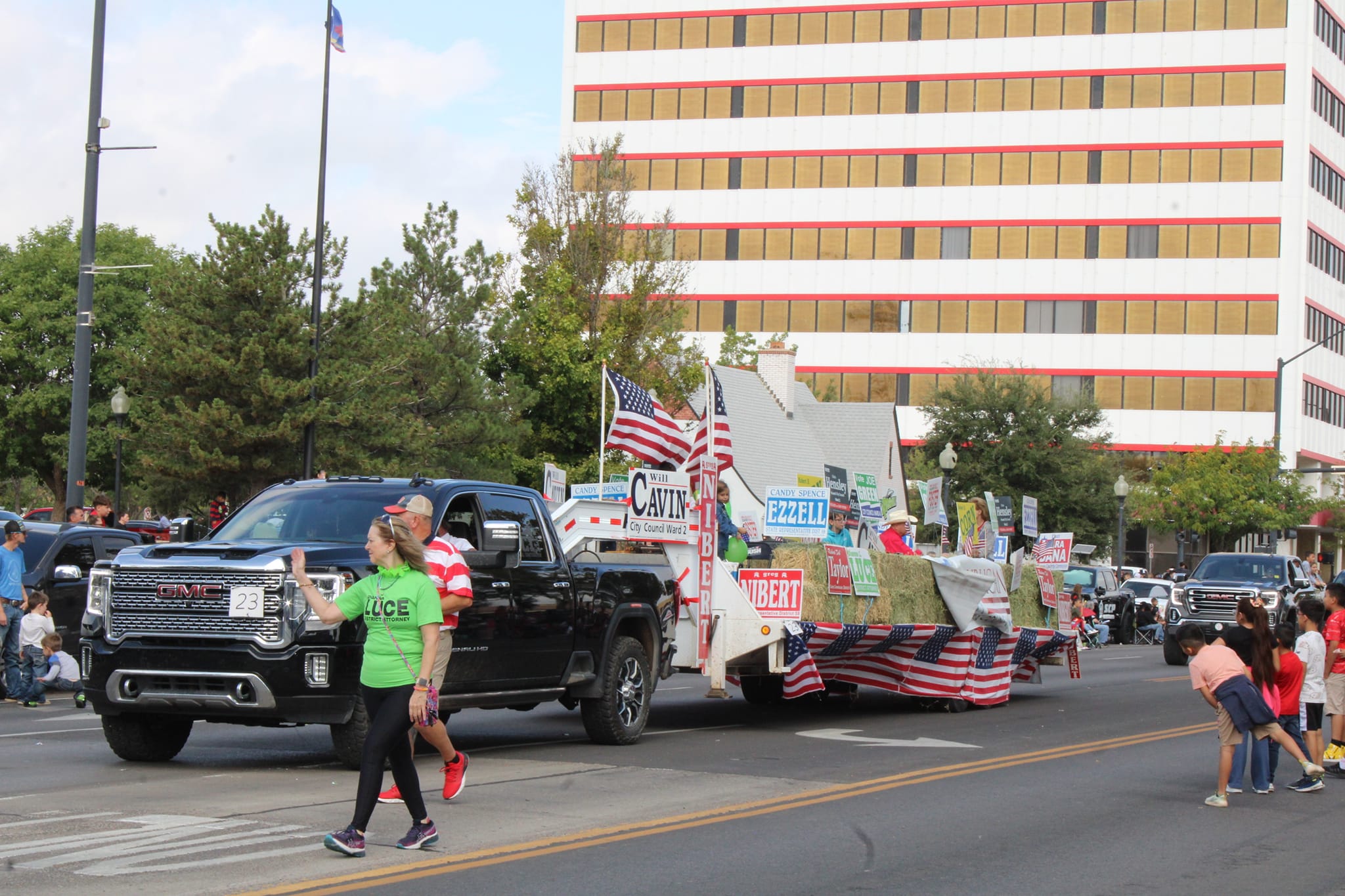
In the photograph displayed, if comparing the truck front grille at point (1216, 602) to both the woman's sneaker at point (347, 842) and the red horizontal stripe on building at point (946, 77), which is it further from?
the red horizontal stripe on building at point (946, 77)

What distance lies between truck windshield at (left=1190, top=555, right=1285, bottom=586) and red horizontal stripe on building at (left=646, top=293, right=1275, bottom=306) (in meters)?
38.6

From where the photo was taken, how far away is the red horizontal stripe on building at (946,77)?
220ft

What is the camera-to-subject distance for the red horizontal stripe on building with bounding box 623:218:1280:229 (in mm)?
67438

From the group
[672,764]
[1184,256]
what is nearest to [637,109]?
[1184,256]

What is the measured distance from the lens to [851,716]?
17.1 metres

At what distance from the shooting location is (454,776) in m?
9.98

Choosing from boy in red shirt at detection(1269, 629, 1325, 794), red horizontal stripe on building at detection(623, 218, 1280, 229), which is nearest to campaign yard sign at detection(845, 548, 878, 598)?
boy in red shirt at detection(1269, 629, 1325, 794)

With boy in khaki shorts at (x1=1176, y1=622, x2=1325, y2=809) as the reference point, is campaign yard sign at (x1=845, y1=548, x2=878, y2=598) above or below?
above

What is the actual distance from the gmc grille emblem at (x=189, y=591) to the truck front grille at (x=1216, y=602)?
21896mm

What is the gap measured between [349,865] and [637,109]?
67038 mm

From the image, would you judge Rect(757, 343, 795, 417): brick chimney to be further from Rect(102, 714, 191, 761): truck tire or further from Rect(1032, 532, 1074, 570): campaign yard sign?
Rect(102, 714, 191, 761): truck tire

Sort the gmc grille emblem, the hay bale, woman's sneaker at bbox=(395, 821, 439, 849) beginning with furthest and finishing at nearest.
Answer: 1. the hay bale
2. the gmc grille emblem
3. woman's sneaker at bbox=(395, 821, 439, 849)

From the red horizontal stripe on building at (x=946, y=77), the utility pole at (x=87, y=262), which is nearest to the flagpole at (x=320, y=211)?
the utility pole at (x=87, y=262)

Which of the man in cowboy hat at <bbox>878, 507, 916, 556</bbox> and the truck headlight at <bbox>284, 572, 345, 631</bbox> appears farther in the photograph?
the man in cowboy hat at <bbox>878, 507, 916, 556</bbox>
